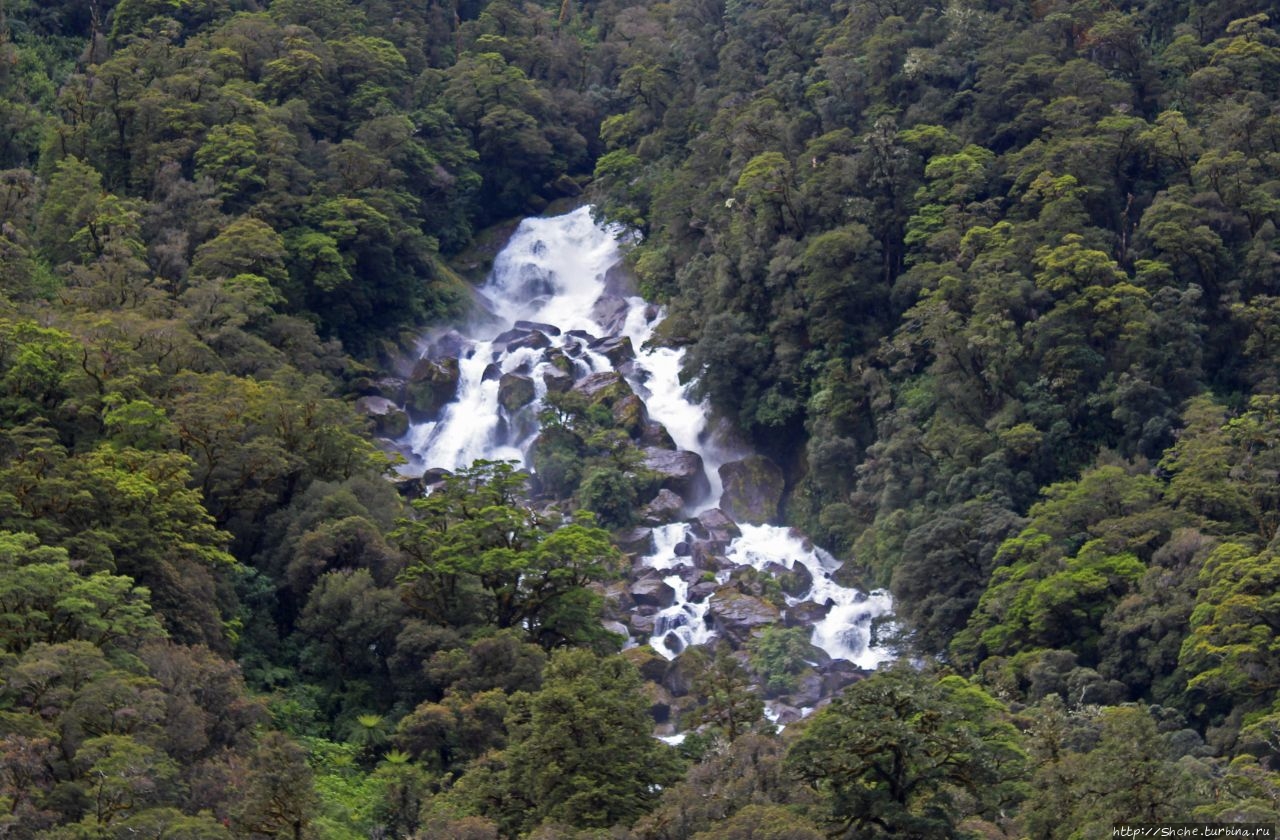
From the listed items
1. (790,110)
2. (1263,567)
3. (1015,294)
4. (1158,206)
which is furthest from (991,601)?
(790,110)

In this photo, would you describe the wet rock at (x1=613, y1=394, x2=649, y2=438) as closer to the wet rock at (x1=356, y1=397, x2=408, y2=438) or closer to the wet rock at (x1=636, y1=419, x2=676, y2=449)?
the wet rock at (x1=636, y1=419, x2=676, y2=449)

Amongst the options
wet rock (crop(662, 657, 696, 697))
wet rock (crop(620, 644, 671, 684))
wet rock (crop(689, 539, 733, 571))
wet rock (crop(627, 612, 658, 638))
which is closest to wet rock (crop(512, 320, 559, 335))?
wet rock (crop(689, 539, 733, 571))

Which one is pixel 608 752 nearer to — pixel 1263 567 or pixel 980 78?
pixel 1263 567

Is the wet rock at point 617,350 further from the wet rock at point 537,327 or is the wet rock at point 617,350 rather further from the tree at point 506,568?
the tree at point 506,568

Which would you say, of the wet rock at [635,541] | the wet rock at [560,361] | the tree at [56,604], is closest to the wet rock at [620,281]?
the wet rock at [560,361]

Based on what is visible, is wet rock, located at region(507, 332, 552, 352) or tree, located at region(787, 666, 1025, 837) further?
wet rock, located at region(507, 332, 552, 352)
